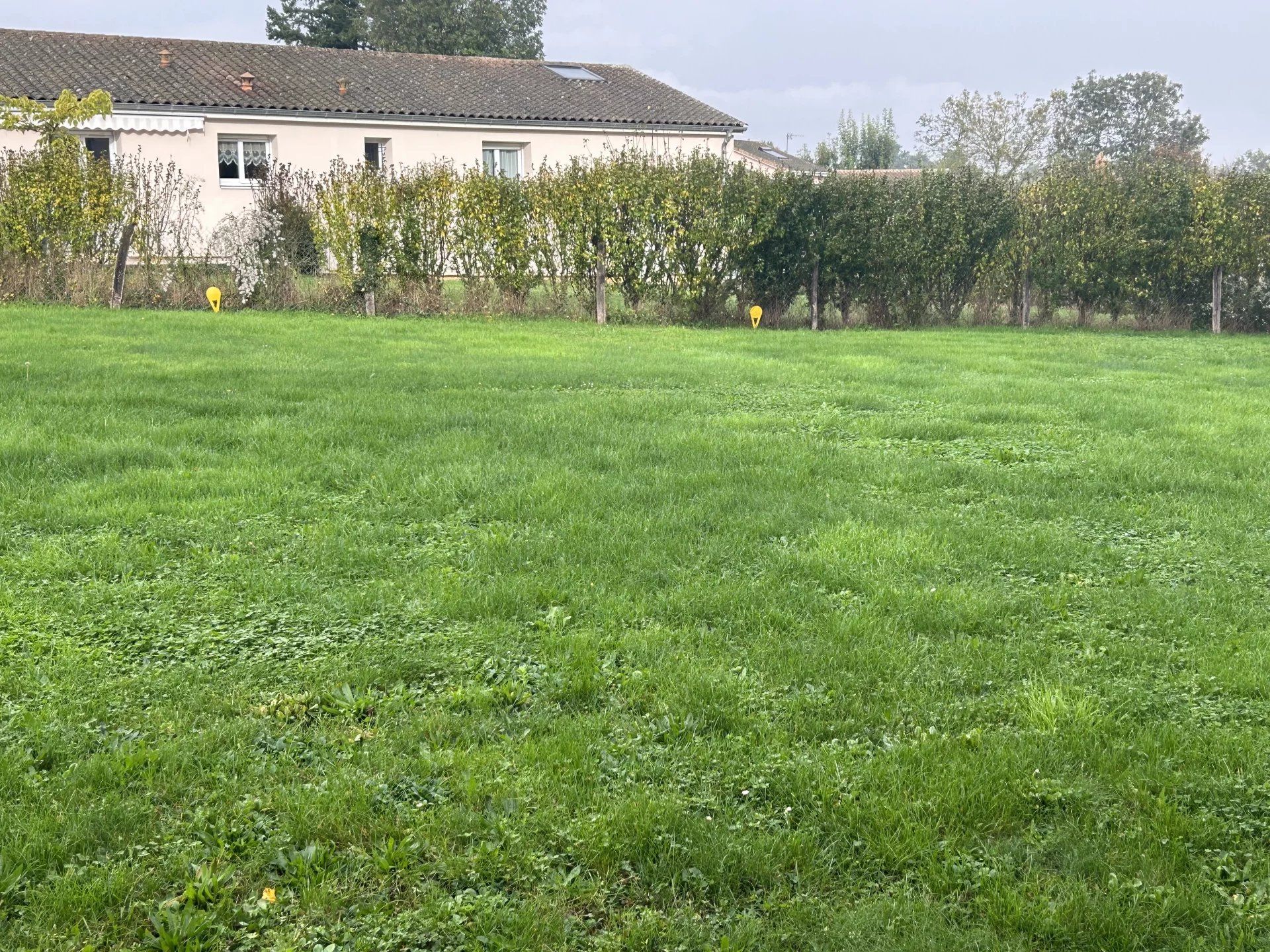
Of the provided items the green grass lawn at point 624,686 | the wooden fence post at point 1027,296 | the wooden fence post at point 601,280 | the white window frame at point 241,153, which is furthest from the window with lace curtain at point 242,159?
the green grass lawn at point 624,686

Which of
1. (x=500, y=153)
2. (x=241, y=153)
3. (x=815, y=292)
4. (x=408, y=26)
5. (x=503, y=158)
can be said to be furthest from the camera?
(x=408, y=26)

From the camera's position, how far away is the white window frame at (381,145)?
28.8m

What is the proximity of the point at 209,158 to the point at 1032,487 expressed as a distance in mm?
25225

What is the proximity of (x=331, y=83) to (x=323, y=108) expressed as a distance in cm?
222

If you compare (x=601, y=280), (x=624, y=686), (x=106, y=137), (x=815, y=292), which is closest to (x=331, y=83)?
(x=106, y=137)

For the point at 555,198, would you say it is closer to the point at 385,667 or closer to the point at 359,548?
the point at 359,548

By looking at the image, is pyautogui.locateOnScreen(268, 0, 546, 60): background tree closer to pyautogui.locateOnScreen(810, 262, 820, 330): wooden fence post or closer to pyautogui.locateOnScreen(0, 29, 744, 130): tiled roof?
pyautogui.locateOnScreen(0, 29, 744, 130): tiled roof

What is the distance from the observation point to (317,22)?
4784cm

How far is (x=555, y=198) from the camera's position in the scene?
53.2 ft

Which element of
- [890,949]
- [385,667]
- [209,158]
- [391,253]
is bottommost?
[890,949]

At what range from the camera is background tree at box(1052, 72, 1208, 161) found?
71.0 m

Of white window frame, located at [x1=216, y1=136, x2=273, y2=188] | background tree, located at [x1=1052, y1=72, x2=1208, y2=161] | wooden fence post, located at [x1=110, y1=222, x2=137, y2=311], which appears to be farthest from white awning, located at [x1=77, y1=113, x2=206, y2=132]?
background tree, located at [x1=1052, y1=72, x2=1208, y2=161]

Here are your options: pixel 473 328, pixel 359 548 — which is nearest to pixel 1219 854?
pixel 359 548

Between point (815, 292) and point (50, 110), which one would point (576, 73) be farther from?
point (50, 110)
